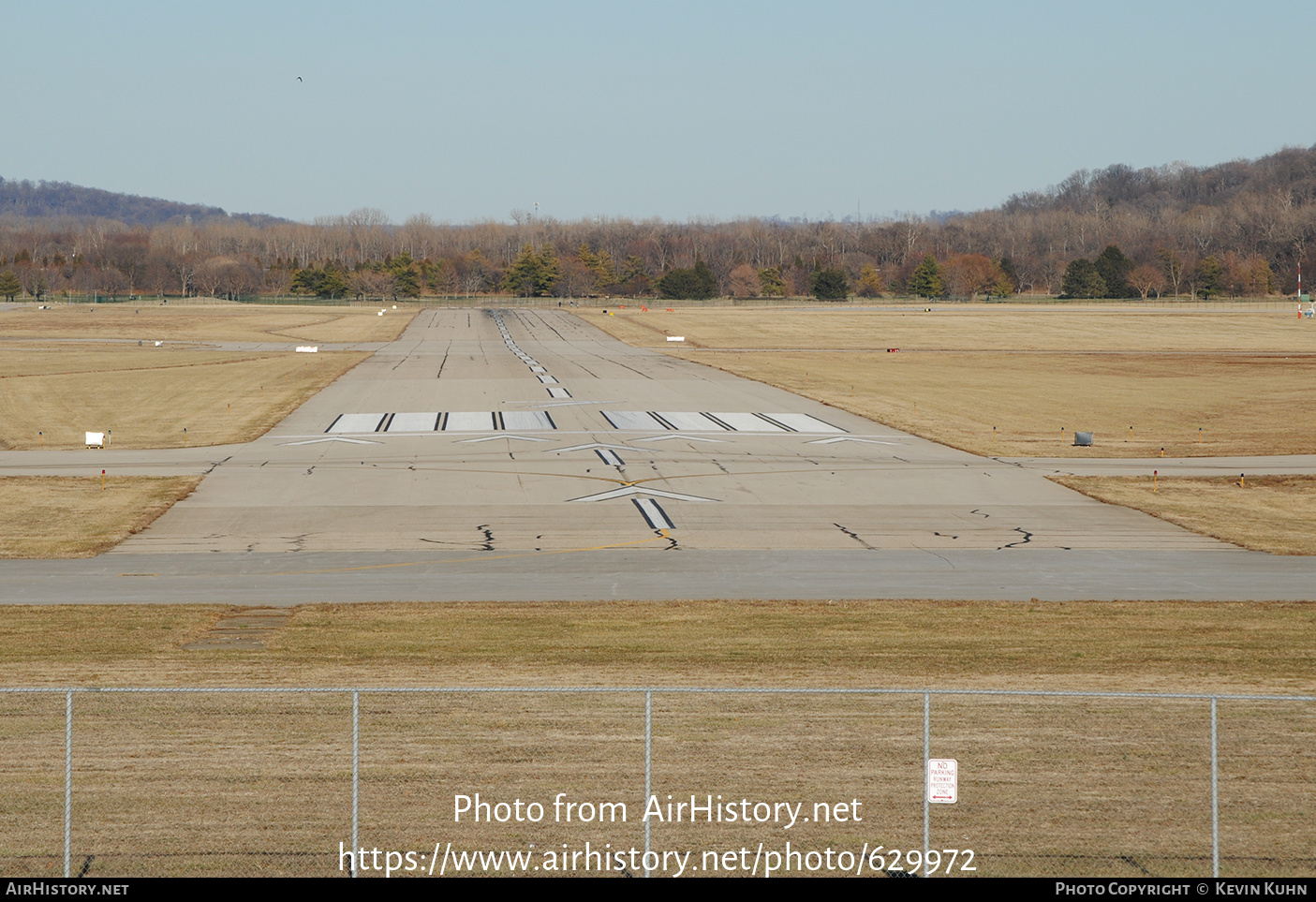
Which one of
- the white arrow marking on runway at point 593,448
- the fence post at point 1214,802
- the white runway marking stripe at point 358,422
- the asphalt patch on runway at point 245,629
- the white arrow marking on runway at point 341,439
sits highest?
the white runway marking stripe at point 358,422

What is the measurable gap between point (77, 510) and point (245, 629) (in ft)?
56.0

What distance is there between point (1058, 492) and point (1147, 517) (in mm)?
4368

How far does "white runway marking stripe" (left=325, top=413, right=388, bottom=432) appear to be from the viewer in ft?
189

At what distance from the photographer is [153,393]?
74.6 m

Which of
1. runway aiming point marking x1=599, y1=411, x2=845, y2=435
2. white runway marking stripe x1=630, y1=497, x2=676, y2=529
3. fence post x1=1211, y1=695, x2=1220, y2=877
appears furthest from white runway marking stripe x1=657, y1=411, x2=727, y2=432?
fence post x1=1211, y1=695, x2=1220, y2=877

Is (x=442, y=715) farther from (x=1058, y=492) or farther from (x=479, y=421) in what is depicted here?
(x=479, y=421)

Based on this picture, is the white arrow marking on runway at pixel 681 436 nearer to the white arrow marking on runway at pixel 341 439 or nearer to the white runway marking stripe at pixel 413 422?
the white runway marking stripe at pixel 413 422

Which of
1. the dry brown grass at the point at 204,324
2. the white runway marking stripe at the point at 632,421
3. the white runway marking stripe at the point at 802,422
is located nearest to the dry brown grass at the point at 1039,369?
the white runway marking stripe at the point at 802,422

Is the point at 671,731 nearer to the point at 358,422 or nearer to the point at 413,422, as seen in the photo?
the point at 413,422

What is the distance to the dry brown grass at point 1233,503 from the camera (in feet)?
116

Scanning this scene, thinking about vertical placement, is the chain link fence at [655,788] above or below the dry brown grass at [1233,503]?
below

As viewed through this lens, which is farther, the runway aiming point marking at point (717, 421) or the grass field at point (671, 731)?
the runway aiming point marking at point (717, 421)

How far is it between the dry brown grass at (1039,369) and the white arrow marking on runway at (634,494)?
1685cm
